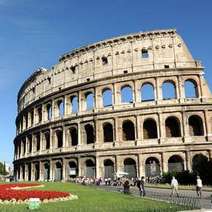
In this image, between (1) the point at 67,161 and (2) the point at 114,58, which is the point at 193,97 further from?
(1) the point at 67,161

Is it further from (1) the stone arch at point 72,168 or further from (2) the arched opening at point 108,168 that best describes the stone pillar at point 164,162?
(1) the stone arch at point 72,168

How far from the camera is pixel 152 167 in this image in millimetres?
41656

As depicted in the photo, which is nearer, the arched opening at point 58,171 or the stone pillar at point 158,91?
→ the stone pillar at point 158,91

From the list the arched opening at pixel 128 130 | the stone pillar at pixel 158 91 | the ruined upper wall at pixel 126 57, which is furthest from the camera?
the ruined upper wall at pixel 126 57

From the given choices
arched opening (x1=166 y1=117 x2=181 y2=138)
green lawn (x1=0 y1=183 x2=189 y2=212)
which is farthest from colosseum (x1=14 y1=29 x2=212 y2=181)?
green lawn (x1=0 y1=183 x2=189 y2=212)

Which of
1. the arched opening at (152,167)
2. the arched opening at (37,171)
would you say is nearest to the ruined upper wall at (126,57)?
the arched opening at (152,167)

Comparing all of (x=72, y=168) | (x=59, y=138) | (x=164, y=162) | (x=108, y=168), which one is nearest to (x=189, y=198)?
(x=164, y=162)

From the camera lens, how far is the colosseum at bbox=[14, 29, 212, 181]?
42.1m

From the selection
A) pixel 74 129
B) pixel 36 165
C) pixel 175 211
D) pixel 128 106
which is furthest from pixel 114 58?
pixel 175 211

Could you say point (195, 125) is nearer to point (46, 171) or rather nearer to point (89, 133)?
point (89, 133)

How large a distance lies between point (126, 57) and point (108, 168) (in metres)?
13.9

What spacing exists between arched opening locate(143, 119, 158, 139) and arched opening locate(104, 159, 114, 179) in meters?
5.30

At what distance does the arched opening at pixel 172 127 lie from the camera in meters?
42.8

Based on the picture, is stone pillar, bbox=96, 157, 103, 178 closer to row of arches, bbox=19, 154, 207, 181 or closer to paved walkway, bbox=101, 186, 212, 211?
row of arches, bbox=19, 154, 207, 181
